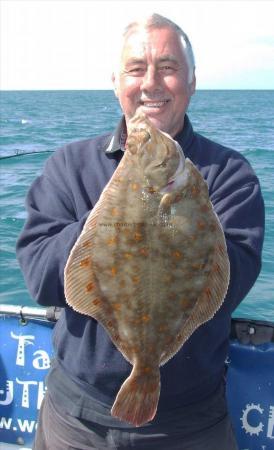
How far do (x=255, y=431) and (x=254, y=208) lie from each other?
1.69 meters

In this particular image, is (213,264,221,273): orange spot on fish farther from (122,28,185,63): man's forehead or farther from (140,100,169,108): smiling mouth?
(122,28,185,63): man's forehead

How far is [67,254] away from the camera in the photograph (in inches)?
96.7

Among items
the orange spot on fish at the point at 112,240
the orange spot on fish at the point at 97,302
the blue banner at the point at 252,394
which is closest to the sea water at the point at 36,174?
the blue banner at the point at 252,394

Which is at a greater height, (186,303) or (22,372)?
(186,303)

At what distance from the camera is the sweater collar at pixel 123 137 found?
2969mm

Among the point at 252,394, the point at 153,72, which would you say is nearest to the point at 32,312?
the point at 252,394

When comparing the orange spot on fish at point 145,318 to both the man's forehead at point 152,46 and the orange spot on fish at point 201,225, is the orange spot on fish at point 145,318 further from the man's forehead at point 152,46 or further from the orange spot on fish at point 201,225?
the man's forehead at point 152,46

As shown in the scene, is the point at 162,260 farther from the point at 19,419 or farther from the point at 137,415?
the point at 19,419

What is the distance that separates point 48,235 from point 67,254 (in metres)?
0.24

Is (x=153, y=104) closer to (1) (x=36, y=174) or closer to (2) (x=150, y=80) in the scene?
(2) (x=150, y=80)

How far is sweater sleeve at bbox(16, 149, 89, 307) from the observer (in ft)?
8.16

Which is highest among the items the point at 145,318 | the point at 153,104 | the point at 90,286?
the point at 153,104

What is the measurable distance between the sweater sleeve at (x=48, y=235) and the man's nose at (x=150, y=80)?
2.03ft

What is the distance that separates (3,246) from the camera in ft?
36.0
